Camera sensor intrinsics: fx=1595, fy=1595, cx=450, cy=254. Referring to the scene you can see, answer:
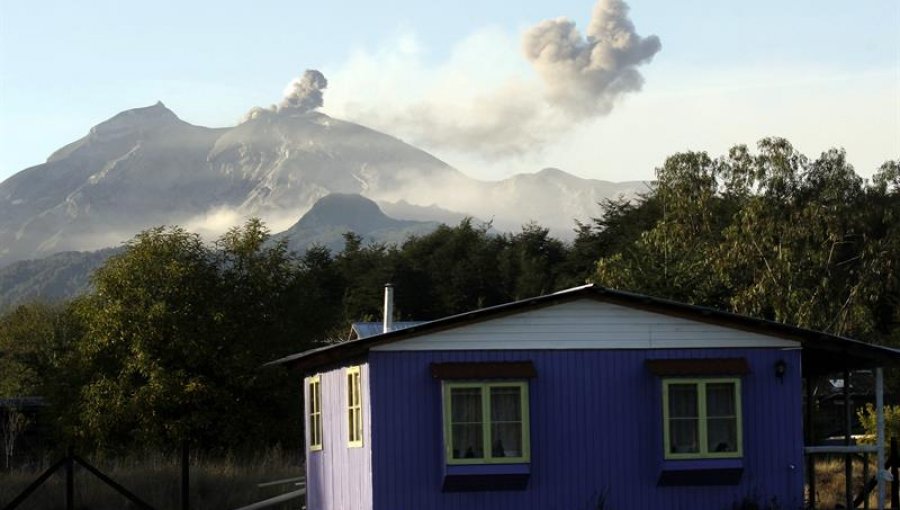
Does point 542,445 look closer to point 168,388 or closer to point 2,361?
point 168,388

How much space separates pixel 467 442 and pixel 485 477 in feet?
1.79

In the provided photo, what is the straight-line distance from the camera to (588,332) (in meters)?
23.0

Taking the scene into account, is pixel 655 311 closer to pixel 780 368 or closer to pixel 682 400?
pixel 682 400

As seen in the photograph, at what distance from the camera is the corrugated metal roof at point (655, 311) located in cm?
2230

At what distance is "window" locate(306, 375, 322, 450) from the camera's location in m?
26.2

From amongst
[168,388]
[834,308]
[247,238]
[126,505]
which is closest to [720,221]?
[834,308]

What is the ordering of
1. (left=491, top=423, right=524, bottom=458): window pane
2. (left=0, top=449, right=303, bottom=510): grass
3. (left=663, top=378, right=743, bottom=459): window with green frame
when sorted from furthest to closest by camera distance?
(left=0, top=449, right=303, bottom=510): grass < (left=663, top=378, right=743, bottom=459): window with green frame < (left=491, top=423, right=524, bottom=458): window pane

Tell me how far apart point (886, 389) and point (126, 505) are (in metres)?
38.0

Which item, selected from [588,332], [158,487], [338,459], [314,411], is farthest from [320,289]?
[588,332]

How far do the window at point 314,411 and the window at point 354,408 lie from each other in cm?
239

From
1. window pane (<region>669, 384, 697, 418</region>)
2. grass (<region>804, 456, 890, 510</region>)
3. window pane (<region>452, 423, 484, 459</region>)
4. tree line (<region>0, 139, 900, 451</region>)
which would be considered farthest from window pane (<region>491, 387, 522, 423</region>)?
tree line (<region>0, 139, 900, 451</region>)

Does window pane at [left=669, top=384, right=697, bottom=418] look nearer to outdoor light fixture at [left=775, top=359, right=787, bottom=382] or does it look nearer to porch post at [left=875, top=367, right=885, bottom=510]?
outdoor light fixture at [left=775, top=359, right=787, bottom=382]

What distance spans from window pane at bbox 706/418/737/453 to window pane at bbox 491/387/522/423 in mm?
2821

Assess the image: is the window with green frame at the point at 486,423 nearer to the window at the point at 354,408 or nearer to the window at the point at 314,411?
the window at the point at 354,408
